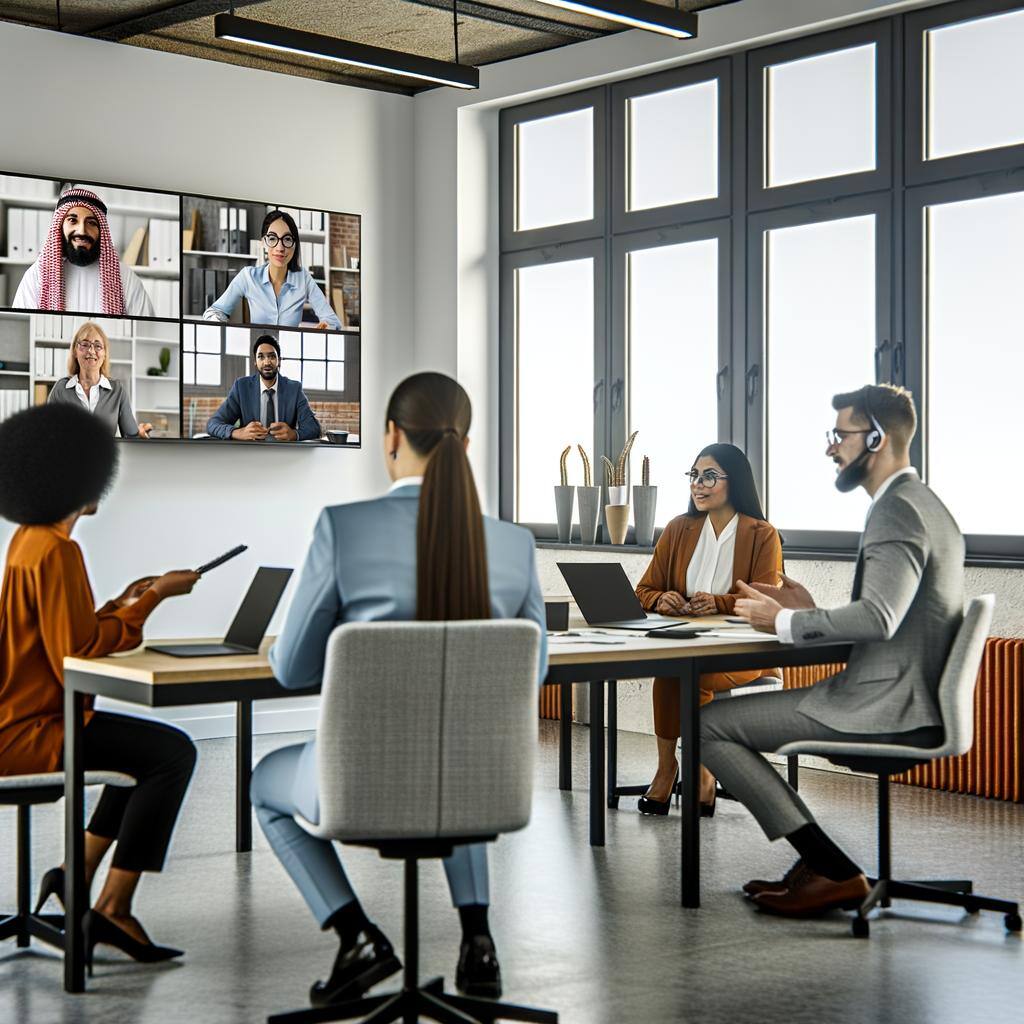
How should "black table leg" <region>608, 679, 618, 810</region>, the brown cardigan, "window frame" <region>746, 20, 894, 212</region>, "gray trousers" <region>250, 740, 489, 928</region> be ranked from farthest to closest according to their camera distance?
"window frame" <region>746, 20, 894, 212</region> < "black table leg" <region>608, 679, 618, 810</region> < the brown cardigan < "gray trousers" <region>250, 740, 489, 928</region>

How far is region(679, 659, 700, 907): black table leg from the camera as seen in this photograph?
4.02m

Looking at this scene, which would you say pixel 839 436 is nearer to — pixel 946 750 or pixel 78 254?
pixel 946 750

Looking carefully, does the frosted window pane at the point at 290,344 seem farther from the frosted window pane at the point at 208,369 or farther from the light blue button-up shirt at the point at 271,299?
the frosted window pane at the point at 208,369

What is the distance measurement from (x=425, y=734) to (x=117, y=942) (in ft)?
4.02

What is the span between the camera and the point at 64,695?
3352 mm

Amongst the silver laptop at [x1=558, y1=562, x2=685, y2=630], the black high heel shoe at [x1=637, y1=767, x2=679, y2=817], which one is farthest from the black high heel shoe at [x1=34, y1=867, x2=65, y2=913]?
the black high heel shoe at [x1=637, y1=767, x2=679, y2=817]

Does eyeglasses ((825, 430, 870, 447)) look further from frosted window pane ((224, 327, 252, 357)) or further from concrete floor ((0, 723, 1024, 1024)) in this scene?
frosted window pane ((224, 327, 252, 357))

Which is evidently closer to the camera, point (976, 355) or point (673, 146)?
point (976, 355)

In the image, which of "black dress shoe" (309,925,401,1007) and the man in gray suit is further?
the man in gray suit

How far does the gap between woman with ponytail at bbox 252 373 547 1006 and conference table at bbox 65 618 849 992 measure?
0.75ft

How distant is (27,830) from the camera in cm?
358

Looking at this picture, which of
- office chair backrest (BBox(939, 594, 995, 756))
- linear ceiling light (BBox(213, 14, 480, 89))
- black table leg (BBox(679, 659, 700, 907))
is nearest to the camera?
office chair backrest (BBox(939, 594, 995, 756))

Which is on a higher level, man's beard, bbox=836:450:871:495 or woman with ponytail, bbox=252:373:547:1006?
man's beard, bbox=836:450:871:495

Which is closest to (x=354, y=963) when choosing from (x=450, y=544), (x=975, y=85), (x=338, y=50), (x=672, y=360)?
(x=450, y=544)
